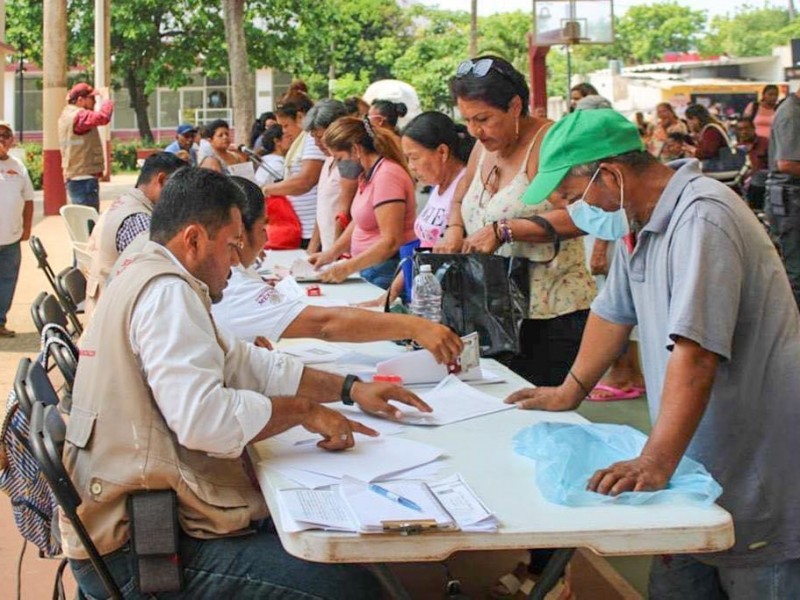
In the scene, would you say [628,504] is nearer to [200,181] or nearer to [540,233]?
[200,181]

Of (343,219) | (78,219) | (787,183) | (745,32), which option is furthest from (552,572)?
(745,32)

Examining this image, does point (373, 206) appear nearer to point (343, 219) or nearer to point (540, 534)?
point (343, 219)

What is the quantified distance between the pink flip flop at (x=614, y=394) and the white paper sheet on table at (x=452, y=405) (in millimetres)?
3241

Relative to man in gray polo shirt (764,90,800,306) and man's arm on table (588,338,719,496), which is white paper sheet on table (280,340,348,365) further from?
man in gray polo shirt (764,90,800,306)

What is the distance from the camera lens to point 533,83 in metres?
21.6

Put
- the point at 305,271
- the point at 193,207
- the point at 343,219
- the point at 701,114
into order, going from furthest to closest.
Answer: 1. the point at 701,114
2. the point at 343,219
3. the point at 305,271
4. the point at 193,207

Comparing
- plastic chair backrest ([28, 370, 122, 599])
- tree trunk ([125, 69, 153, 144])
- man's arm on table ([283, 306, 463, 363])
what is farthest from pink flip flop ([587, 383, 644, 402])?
tree trunk ([125, 69, 153, 144])

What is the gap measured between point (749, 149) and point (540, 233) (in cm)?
979

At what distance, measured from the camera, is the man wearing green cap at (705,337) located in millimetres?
2326

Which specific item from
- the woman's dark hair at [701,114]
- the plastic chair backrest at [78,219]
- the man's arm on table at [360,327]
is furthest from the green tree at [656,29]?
the man's arm on table at [360,327]

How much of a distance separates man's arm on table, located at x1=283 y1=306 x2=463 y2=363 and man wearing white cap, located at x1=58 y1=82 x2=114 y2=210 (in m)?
8.81

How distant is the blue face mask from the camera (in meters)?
2.59

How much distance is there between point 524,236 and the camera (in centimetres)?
395

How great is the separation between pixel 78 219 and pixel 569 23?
36.8ft
